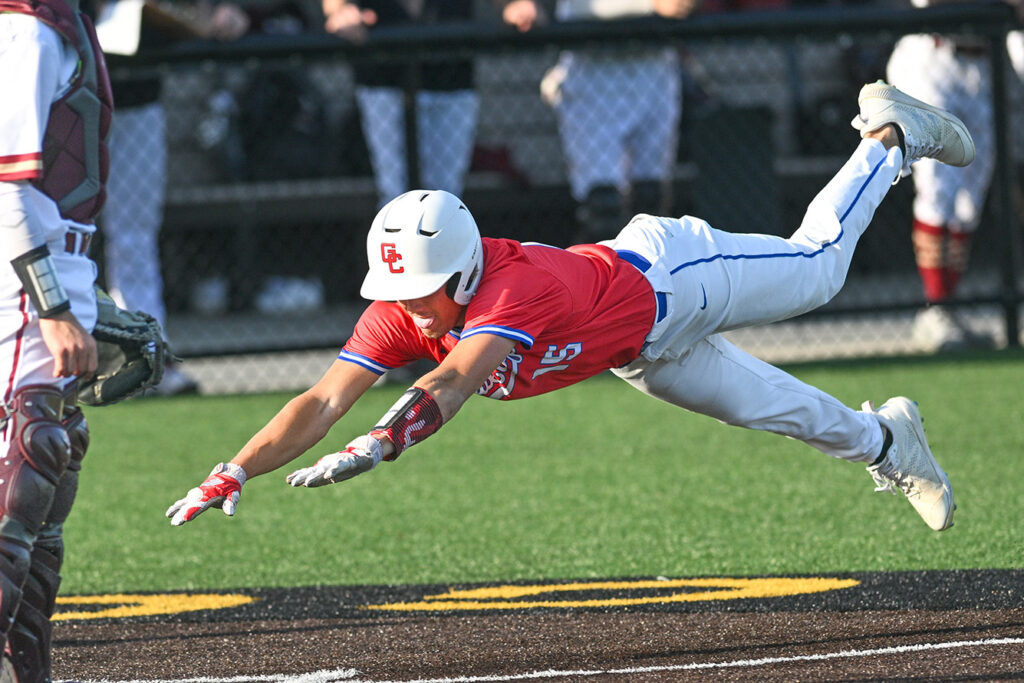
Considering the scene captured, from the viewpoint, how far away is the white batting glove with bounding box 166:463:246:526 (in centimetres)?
340

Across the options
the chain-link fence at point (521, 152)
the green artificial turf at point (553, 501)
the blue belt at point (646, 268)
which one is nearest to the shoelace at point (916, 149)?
the blue belt at point (646, 268)

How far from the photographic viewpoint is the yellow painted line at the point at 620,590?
15.1 feet

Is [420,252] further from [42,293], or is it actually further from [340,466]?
[42,293]

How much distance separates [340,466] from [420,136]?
567 centimetres

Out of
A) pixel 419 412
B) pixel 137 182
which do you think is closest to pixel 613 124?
pixel 137 182

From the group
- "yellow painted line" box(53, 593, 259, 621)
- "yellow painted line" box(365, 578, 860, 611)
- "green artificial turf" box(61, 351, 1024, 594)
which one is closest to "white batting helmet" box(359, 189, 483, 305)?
"yellow painted line" box(365, 578, 860, 611)

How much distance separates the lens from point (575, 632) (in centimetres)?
422

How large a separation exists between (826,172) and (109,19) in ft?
21.8

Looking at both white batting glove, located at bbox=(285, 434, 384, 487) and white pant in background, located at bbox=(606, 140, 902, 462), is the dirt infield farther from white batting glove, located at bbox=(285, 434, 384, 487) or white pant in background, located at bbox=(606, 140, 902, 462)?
white batting glove, located at bbox=(285, 434, 384, 487)

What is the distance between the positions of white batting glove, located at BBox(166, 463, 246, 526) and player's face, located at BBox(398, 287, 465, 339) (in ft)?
2.07

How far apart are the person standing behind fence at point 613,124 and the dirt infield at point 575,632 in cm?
407

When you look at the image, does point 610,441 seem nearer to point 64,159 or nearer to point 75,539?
point 75,539

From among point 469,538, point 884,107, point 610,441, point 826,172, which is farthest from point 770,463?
point 826,172

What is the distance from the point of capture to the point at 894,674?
3.66m
